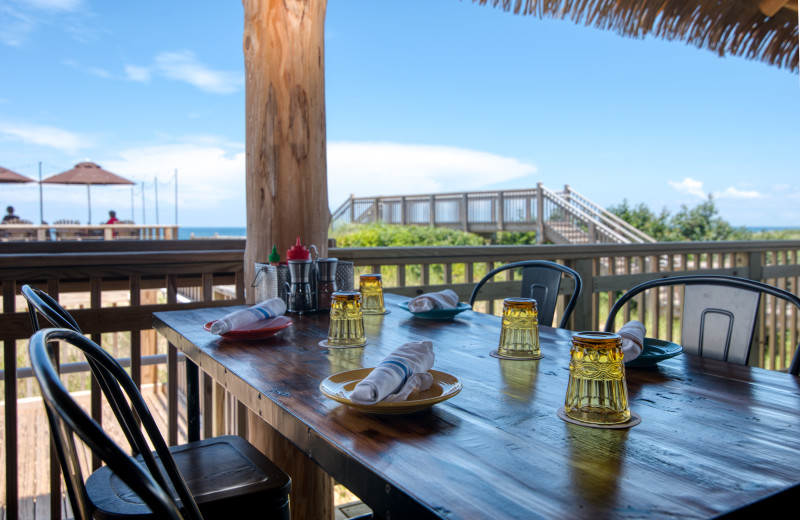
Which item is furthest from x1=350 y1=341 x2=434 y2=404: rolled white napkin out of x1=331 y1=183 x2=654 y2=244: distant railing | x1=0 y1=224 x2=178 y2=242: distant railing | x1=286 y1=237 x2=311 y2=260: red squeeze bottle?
x1=331 y1=183 x2=654 y2=244: distant railing

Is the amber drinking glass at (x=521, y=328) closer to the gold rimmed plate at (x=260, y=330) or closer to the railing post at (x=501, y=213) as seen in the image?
the gold rimmed plate at (x=260, y=330)

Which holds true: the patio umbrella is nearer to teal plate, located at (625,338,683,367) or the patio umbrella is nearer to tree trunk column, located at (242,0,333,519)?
tree trunk column, located at (242,0,333,519)

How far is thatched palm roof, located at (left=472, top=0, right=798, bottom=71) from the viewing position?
2.99 m

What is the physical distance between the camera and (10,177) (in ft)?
39.9

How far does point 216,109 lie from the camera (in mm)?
49094

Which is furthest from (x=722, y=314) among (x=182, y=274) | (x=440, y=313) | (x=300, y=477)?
(x=182, y=274)

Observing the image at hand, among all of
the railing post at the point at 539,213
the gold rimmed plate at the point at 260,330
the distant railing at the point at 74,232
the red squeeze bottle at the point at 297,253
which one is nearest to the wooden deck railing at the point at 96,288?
the red squeeze bottle at the point at 297,253

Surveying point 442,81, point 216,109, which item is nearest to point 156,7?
point 216,109

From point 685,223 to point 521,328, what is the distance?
13784 millimetres

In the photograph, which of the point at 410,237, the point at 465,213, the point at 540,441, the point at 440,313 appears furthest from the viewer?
the point at 465,213

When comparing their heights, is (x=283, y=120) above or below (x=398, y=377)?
above

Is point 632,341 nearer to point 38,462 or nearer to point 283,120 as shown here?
point 283,120

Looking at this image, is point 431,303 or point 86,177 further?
point 86,177

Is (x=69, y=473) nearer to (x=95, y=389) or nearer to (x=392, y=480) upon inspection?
(x=392, y=480)
